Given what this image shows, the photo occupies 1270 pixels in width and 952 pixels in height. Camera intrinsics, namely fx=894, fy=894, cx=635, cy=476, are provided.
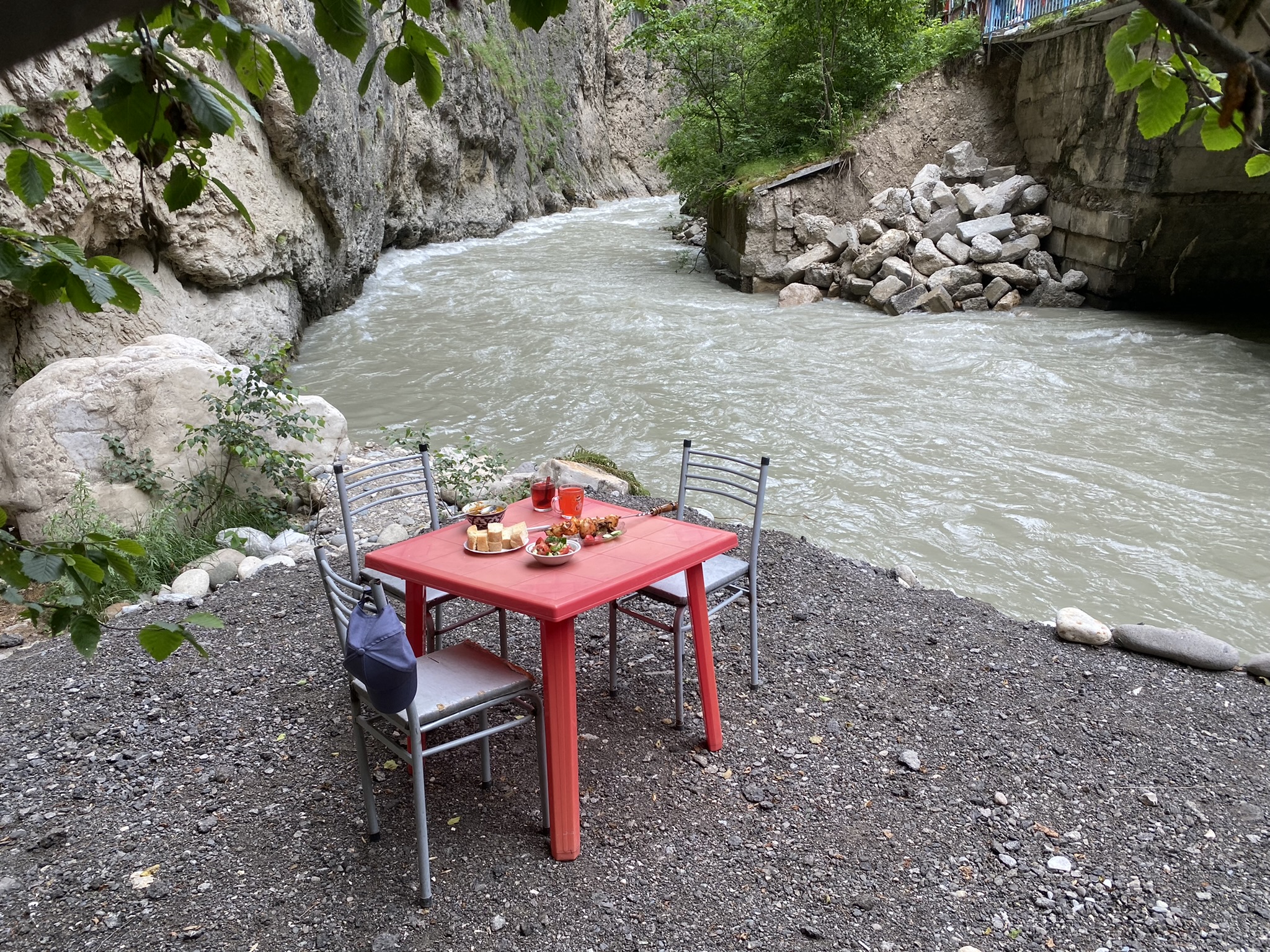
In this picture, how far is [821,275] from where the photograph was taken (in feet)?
43.9

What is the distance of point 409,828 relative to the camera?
2773mm

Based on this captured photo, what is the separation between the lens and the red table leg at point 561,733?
8.50ft

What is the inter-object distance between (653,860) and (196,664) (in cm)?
219

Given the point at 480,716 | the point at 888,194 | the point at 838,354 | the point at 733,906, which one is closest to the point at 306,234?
the point at 838,354

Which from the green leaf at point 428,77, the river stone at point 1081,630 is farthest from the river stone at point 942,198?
the green leaf at point 428,77

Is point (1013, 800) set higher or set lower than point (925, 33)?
lower

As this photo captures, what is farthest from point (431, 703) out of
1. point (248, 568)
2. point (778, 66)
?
point (778, 66)

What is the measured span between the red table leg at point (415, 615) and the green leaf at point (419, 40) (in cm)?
224

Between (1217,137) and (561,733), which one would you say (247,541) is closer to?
(561,733)

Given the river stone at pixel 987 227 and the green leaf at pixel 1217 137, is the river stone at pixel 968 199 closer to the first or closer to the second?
the river stone at pixel 987 227

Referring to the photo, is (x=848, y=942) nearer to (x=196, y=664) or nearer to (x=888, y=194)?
(x=196, y=664)

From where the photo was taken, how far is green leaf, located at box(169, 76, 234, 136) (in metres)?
1.14

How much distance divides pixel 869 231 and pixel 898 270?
3.41 feet

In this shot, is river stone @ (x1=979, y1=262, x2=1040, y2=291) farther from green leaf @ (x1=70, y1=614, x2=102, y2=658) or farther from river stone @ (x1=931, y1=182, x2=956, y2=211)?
green leaf @ (x1=70, y1=614, x2=102, y2=658)
